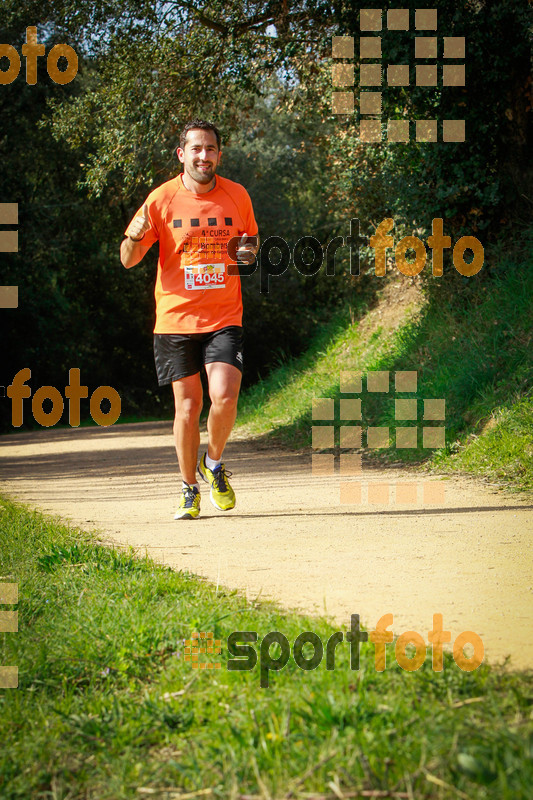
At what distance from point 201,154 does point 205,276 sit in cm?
76

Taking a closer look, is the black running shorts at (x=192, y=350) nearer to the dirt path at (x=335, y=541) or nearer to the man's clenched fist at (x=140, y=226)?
the man's clenched fist at (x=140, y=226)

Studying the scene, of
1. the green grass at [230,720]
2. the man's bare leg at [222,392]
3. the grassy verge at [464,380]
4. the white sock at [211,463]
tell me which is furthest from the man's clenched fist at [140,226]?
the grassy verge at [464,380]

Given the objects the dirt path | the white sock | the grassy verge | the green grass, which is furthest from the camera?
the grassy verge

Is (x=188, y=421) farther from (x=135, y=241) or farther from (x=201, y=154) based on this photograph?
(x=201, y=154)

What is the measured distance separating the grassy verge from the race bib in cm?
254

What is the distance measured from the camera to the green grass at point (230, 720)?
1.83 meters

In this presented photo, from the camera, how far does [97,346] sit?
62.6ft

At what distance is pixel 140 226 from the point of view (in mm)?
5199

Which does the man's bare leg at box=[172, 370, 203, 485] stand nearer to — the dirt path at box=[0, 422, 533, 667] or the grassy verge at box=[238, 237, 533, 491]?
the dirt path at box=[0, 422, 533, 667]

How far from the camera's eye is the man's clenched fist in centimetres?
520

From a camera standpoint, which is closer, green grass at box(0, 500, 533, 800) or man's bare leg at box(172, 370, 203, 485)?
green grass at box(0, 500, 533, 800)

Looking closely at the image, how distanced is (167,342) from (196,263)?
0.54m

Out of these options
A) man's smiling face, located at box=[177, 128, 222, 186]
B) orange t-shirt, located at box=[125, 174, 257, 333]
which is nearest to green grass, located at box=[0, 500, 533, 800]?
orange t-shirt, located at box=[125, 174, 257, 333]

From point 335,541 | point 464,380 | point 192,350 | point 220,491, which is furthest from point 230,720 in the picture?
point 464,380
